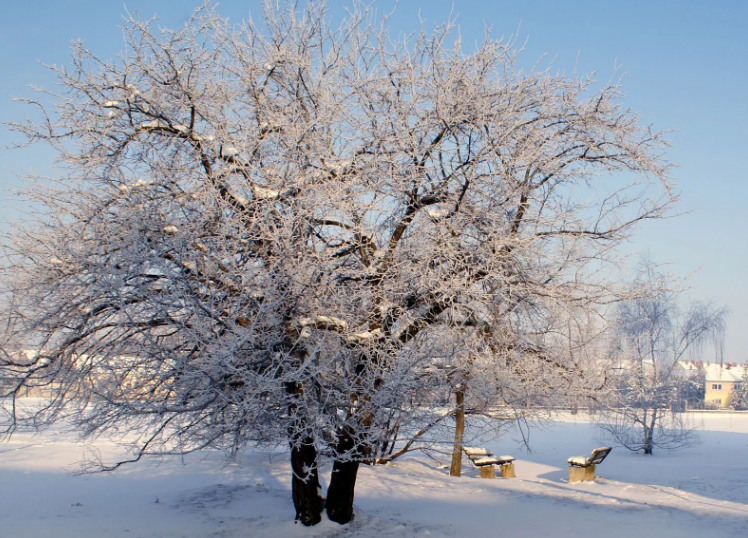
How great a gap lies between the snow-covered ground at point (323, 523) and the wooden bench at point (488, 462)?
1.90m

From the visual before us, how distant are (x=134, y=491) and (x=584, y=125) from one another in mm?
9482

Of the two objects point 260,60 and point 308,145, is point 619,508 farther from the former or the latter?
point 260,60

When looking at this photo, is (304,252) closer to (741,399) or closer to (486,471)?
(486,471)

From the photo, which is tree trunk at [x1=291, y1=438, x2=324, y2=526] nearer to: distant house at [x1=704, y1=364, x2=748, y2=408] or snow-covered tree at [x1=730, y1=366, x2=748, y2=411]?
snow-covered tree at [x1=730, y1=366, x2=748, y2=411]

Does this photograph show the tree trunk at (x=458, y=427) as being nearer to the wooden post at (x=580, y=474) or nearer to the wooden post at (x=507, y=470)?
the wooden post at (x=507, y=470)

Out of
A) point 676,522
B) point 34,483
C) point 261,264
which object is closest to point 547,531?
point 676,522

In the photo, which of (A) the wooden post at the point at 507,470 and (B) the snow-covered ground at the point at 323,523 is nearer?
(B) the snow-covered ground at the point at 323,523

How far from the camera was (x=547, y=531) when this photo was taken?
26.5 feet

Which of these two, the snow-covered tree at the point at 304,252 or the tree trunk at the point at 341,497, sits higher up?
the snow-covered tree at the point at 304,252

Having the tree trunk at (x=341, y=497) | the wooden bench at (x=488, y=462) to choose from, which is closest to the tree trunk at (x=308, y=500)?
the tree trunk at (x=341, y=497)

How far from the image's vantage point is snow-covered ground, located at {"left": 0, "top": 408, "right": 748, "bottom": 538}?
26.3ft

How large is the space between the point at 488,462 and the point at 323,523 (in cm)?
756

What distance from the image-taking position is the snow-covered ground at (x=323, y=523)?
8.02 m

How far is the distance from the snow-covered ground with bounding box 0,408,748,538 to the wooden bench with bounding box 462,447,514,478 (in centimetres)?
190
